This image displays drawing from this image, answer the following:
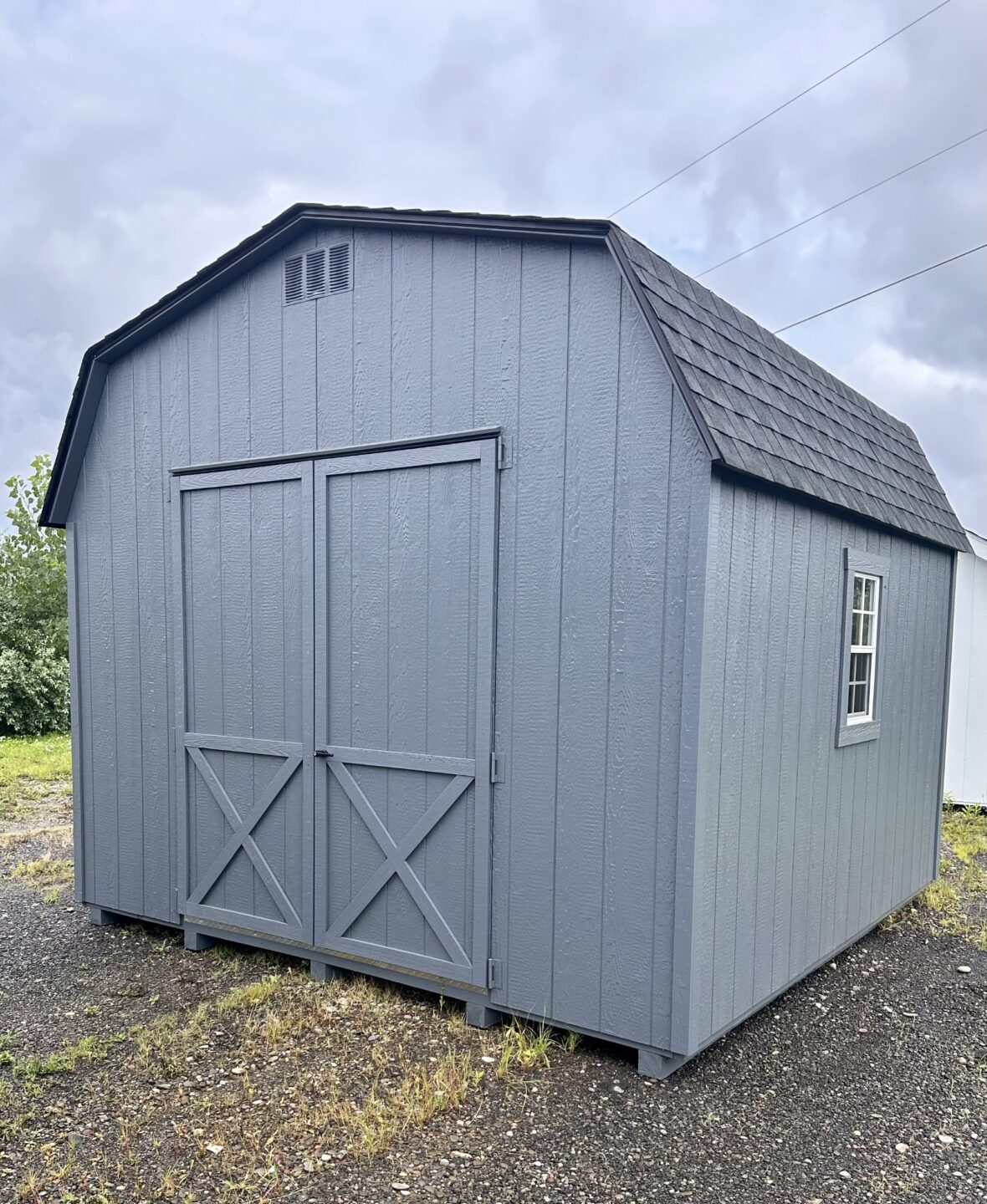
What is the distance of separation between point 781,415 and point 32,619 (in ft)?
47.4

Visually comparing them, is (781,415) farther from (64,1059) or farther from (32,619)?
(32,619)

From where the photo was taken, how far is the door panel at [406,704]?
3.62 metres

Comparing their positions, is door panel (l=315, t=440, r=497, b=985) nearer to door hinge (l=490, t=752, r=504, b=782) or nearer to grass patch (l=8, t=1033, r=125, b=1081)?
door hinge (l=490, t=752, r=504, b=782)

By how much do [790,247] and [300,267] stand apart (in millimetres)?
10149

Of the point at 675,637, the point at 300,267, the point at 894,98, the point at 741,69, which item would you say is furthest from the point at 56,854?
the point at 894,98

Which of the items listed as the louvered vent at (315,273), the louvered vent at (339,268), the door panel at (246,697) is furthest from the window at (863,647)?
the louvered vent at (315,273)

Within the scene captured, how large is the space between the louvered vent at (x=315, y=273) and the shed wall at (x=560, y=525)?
0.25ft

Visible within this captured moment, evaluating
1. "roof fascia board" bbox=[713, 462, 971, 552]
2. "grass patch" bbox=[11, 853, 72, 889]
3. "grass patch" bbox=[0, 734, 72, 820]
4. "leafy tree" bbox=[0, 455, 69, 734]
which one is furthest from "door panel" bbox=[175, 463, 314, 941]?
"leafy tree" bbox=[0, 455, 69, 734]

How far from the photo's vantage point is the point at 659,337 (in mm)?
3119

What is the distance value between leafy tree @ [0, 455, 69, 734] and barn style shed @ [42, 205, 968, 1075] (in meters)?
8.79

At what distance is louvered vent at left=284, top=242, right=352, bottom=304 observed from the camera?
3.99 meters

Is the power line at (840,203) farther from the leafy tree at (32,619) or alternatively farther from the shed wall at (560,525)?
the leafy tree at (32,619)

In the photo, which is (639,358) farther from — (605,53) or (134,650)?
(605,53)

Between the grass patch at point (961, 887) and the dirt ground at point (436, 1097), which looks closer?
the dirt ground at point (436, 1097)
